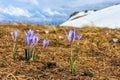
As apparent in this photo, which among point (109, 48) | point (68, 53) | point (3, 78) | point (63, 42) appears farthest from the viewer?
point (63, 42)

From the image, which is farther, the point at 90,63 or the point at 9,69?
the point at 90,63

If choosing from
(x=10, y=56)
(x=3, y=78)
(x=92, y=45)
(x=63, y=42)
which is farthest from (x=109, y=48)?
(x=3, y=78)

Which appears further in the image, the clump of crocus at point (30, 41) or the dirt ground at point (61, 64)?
the clump of crocus at point (30, 41)

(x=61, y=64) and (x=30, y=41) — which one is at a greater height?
(x=30, y=41)

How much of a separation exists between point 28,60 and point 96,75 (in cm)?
92

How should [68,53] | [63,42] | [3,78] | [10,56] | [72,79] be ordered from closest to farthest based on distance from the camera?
1. [3,78]
2. [72,79]
3. [10,56]
4. [68,53]
5. [63,42]

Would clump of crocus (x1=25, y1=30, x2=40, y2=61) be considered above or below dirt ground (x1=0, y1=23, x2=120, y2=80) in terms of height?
above

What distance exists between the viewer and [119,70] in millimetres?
4508

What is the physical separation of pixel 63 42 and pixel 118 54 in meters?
1.54

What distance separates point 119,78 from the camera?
410 cm

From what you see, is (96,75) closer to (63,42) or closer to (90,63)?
(90,63)

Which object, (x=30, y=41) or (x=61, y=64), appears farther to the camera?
(x=61, y=64)

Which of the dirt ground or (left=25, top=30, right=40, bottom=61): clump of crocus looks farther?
(left=25, top=30, right=40, bottom=61): clump of crocus

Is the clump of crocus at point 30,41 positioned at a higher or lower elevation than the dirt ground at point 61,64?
higher
